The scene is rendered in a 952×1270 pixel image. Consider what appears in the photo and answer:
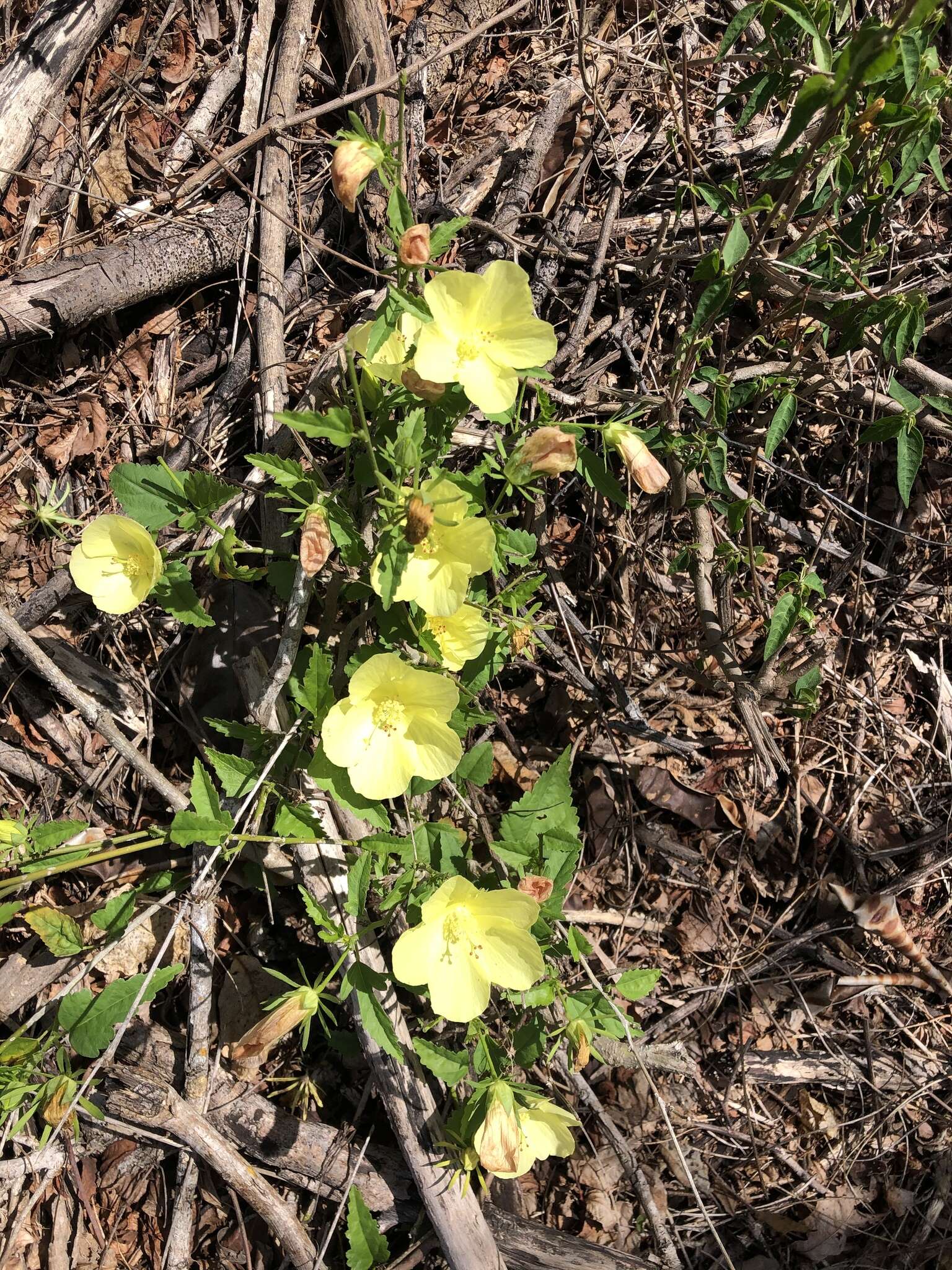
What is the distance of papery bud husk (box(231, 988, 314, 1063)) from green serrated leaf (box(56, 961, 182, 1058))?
0.31 m

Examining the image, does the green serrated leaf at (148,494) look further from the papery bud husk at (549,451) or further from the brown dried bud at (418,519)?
the papery bud husk at (549,451)

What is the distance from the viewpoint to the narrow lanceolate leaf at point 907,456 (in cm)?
237

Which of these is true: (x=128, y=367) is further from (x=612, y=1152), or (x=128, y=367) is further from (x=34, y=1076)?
(x=612, y=1152)

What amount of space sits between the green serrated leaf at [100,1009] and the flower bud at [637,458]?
1.67 m

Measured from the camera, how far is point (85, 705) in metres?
2.44

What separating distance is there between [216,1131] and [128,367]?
222cm

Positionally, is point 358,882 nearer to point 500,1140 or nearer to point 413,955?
point 413,955

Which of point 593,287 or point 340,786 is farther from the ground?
point 593,287

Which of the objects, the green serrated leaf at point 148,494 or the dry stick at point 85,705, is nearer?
the green serrated leaf at point 148,494

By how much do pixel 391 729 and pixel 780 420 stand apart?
1346mm

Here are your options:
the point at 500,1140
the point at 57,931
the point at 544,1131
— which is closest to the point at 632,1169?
the point at 544,1131

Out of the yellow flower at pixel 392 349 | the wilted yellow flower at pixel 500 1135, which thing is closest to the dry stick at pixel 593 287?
the yellow flower at pixel 392 349

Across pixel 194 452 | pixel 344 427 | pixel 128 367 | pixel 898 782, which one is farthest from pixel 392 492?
pixel 898 782

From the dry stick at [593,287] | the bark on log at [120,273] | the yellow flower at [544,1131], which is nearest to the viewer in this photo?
the yellow flower at [544,1131]
